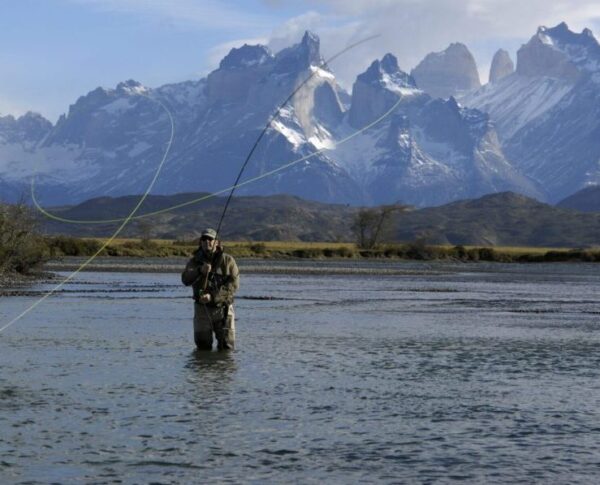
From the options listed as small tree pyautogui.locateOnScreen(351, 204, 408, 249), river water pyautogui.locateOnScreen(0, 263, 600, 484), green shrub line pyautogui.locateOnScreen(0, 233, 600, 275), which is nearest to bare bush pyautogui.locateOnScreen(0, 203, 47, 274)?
river water pyautogui.locateOnScreen(0, 263, 600, 484)

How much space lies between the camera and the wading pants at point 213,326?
2223 cm

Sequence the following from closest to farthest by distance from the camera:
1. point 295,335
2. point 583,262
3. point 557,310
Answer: point 295,335
point 557,310
point 583,262

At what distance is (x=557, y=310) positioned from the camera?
38938mm

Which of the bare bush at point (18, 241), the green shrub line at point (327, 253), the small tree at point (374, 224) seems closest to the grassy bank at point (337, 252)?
the green shrub line at point (327, 253)

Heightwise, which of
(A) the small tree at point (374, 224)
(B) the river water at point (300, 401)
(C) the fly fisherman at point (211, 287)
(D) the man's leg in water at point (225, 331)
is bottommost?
(B) the river water at point (300, 401)

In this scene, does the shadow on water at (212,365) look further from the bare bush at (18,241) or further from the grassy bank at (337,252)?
the grassy bank at (337,252)

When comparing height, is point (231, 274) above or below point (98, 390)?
above

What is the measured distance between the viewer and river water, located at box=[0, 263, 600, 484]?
1220 centimetres

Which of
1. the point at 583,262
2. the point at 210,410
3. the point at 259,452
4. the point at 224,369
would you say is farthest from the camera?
the point at 583,262

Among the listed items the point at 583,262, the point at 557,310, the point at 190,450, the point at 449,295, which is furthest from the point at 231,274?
the point at 583,262

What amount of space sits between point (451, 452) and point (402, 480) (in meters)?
1.45

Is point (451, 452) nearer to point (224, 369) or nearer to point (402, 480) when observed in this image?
point (402, 480)

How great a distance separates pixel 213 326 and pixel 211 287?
3.05ft

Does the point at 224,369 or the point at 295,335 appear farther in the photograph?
the point at 295,335
